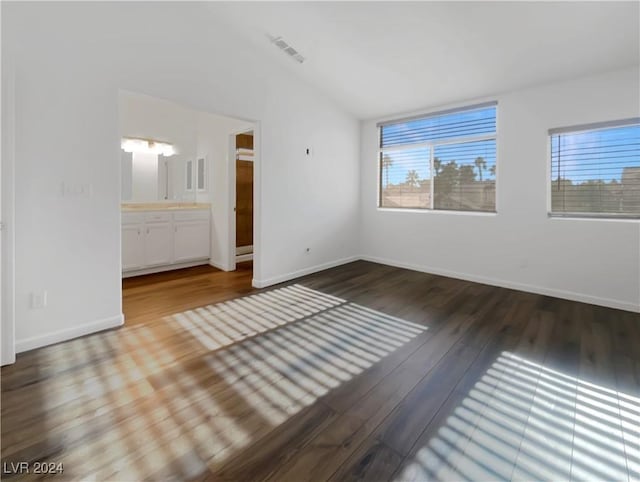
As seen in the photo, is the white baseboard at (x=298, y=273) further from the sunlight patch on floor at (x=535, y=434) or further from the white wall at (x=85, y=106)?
the sunlight patch on floor at (x=535, y=434)

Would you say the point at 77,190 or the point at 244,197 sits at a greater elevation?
the point at 244,197

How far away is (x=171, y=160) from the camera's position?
18.3ft

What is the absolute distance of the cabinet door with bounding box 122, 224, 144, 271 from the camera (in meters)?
4.47

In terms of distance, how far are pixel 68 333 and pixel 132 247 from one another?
2.15 meters

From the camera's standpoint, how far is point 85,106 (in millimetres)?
2602

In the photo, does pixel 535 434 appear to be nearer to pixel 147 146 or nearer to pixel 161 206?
pixel 161 206

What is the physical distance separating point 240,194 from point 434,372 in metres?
4.62

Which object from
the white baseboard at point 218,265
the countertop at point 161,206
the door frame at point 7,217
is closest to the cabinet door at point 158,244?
the countertop at point 161,206

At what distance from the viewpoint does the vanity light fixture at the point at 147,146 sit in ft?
16.5

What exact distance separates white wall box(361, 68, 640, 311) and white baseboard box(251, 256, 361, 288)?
49.5 inches

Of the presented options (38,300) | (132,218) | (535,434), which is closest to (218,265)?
(132,218)

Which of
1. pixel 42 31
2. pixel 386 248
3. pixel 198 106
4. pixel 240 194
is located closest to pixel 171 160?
pixel 240 194

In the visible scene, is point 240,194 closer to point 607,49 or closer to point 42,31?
point 42,31

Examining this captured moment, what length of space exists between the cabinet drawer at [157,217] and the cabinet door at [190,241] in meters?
0.18
